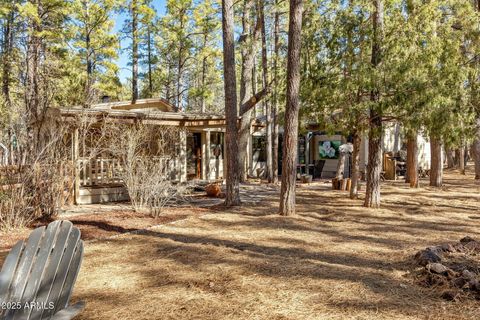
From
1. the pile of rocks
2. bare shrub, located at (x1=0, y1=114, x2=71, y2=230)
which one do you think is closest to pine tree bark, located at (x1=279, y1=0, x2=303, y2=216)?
the pile of rocks

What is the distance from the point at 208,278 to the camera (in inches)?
172

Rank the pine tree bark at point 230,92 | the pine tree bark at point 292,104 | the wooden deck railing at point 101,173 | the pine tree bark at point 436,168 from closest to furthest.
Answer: the pine tree bark at point 292,104
the pine tree bark at point 230,92
the wooden deck railing at point 101,173
the pine tree bark at point 436,168

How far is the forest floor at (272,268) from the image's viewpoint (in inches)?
138

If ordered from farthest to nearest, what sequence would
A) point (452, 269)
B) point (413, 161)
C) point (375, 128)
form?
point (413, 161) < point (375, 128) < point (452, 269)

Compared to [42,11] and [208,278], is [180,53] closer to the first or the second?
[42,11]

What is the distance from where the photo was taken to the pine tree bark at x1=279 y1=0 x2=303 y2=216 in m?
8.12

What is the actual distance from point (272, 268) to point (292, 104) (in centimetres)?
439

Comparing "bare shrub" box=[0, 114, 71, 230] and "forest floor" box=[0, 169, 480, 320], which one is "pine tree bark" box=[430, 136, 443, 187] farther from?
"bare shrub" box=[0, 114, 71, 230]

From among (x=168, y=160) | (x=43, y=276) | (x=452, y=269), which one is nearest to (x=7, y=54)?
(x=168, y=160)

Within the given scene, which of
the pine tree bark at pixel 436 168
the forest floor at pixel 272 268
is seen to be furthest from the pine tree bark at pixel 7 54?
the pine tree bark at pixel 436 168

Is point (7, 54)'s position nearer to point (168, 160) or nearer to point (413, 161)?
point (168, 160)

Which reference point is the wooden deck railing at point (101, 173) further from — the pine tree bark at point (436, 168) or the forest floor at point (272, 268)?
the pine tree bark at point (436, 168)

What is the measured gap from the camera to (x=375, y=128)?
29.2ft

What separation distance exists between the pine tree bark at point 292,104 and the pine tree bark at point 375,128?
6.00ft
